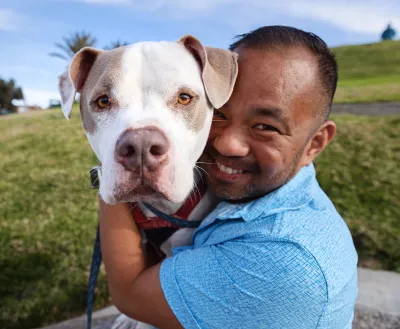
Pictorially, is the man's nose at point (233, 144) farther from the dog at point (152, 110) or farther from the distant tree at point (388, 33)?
the distant tree at point (388, 33)

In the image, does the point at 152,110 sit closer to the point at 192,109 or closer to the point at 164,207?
the point at 192,109

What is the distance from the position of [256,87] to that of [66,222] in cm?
369

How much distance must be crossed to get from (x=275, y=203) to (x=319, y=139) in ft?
1.64

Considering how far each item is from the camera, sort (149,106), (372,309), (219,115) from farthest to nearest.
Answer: (372,309), (219,115), (149,106)

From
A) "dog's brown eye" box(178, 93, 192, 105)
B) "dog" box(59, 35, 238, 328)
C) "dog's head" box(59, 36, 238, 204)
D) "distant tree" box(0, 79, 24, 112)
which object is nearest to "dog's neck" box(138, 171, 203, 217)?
"dog" box(59, 35, 238, 328)

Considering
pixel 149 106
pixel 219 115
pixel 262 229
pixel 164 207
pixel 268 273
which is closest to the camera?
pixel 268 273

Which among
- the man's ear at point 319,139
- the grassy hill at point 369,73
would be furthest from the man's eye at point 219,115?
the grassy hill at point 369,73

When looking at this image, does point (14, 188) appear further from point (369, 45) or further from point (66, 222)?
point (369, 45)

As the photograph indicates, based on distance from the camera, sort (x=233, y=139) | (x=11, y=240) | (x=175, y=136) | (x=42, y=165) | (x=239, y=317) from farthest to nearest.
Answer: (x=42, y=165) < (x=11, y=240) < (x=233, y=139) < (x=175, y=136) < (x=239, y=317)

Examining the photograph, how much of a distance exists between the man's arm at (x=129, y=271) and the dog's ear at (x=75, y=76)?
0.59 metres

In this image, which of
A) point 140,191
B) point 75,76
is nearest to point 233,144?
point 140,191

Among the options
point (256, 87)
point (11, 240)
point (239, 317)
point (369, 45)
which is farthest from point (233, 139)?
point (369, 45)

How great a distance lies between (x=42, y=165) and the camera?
23.2 ft

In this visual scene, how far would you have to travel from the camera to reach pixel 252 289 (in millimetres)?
1455
